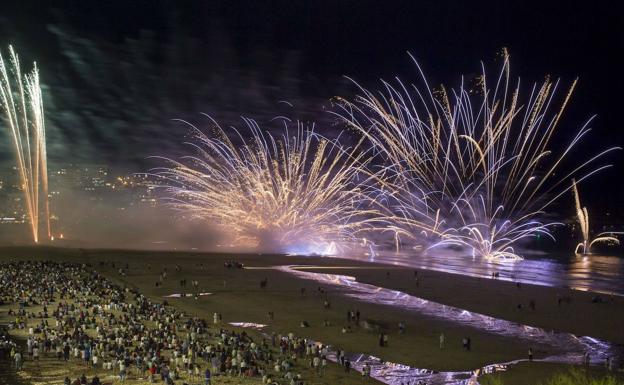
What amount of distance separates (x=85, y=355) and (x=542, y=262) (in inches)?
2230

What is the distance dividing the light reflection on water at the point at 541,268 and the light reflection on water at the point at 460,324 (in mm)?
13860

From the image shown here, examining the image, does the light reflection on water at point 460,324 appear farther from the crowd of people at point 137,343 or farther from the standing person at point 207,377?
the standing person at point 207,377

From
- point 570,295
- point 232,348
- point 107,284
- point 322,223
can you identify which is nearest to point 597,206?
point 322,223

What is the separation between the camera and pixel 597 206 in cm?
11769

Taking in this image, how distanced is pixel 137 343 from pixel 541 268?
4662 centimetres

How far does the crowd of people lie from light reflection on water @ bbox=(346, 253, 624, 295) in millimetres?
29214

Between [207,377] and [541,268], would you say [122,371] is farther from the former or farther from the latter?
[541,268]

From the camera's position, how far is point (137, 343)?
74.9 ft

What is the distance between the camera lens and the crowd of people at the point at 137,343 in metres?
Result: 19.6

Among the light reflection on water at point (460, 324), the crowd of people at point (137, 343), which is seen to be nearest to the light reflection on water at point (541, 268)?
the light reflection on water at point (460, 324)

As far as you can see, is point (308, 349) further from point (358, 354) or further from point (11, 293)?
point (11, 293)

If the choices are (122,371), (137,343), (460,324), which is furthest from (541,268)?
(122,371)

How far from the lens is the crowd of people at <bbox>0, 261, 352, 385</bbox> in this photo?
19625mm

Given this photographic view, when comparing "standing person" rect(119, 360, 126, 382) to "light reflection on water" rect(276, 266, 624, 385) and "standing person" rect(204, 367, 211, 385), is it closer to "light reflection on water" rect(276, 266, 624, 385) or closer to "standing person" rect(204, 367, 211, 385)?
"standing person" rect(204, 367, 211, 385)
